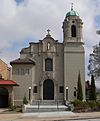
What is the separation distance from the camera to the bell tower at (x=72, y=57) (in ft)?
169

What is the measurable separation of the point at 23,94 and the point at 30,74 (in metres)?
3.06

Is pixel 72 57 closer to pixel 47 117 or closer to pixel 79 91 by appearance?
pixel 79 91

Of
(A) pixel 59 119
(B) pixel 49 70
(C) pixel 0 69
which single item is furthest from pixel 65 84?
(A) pixel 59 119

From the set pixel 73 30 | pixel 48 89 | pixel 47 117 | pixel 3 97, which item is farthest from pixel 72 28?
pixel 47 117

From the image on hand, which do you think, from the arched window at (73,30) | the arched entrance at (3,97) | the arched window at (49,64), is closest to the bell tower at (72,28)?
the arched window at (73,30)

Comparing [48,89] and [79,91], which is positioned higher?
[48,89]

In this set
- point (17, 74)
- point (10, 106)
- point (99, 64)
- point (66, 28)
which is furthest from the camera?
point (66, 28)

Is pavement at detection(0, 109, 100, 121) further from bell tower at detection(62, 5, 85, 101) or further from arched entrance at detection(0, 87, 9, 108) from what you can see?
bell tower at detection(62, 5, 85, 101)

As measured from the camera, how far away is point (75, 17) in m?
54.2

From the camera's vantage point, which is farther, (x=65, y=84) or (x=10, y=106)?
(x=65, y=84)

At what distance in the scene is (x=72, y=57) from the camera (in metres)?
52.1

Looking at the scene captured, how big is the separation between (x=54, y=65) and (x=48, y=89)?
3.73 m

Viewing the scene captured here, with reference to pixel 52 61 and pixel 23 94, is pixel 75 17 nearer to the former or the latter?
pixel 52 61

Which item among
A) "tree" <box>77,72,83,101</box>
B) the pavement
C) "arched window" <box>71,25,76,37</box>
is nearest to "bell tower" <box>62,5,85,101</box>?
"arched window" <box>71,25,76,37</box>
